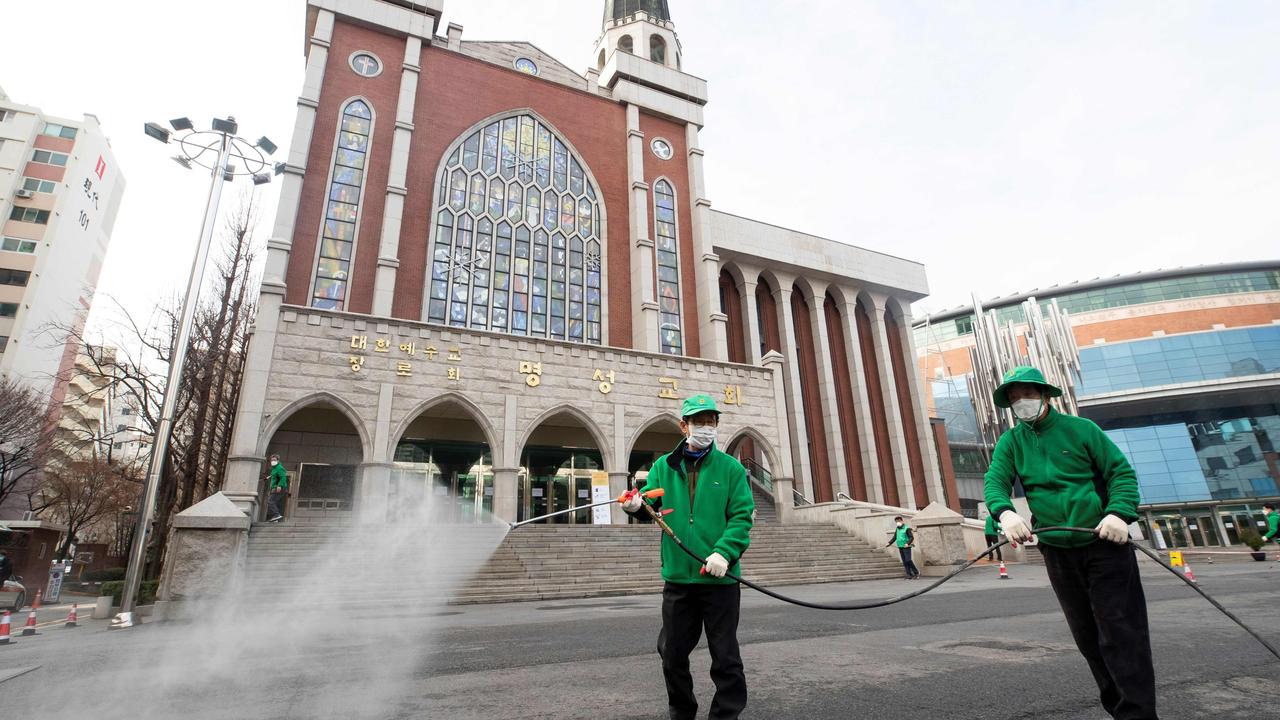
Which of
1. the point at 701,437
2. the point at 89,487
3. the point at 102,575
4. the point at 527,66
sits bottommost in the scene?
the point at 102,575

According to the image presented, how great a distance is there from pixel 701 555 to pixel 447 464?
21.4m

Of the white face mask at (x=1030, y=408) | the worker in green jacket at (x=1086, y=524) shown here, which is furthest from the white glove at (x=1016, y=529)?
the white face mask at (x=1030, y=408)

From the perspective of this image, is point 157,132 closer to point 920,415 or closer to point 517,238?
point 517,238

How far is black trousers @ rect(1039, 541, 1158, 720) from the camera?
280 centimetres

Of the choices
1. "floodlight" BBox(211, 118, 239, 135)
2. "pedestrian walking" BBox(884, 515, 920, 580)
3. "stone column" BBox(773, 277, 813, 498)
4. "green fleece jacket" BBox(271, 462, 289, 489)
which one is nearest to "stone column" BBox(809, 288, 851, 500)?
"stone column" BBox(773, 277, 813, 498)

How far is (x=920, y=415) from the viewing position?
34.4 m

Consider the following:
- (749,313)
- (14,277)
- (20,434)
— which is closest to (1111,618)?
(749,313)

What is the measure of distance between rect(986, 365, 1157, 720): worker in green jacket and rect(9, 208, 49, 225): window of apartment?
6176 cm

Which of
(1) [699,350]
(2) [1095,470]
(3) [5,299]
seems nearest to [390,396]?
(1) [699,350]

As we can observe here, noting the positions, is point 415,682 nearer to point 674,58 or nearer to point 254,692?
point 254,692

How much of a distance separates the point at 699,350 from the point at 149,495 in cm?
1977

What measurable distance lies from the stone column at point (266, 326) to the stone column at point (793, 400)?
19826 mm

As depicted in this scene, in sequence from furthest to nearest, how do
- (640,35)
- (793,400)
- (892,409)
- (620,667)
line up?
(640,35) → (892,409) → (793,400) → (620,667)

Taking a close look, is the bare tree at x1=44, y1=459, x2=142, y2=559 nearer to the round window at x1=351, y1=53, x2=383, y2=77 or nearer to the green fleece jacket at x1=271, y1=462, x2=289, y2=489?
the green fleece jacket at x1=271, y1=462, x2=289, y2=489
